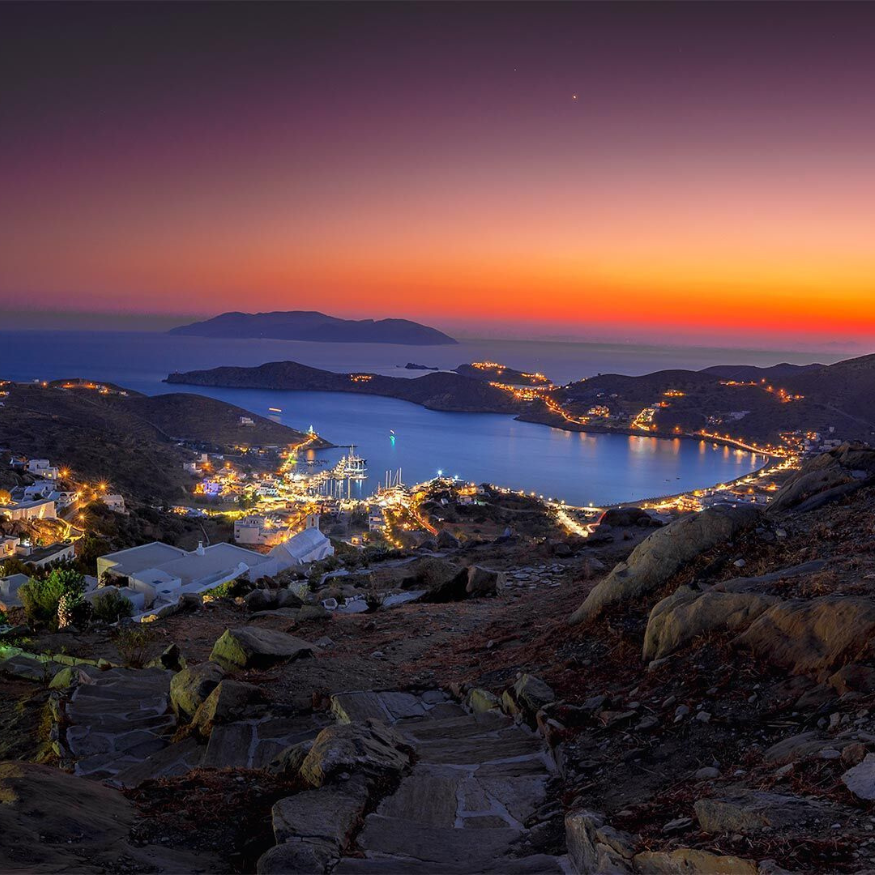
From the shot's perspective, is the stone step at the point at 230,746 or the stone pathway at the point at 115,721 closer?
the stone step at the point at 230,746

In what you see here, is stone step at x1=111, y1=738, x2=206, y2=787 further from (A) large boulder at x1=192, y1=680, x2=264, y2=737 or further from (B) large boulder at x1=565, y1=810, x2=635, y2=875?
(B) large boulder at x1=565, y1=810, x2=635, y2=875

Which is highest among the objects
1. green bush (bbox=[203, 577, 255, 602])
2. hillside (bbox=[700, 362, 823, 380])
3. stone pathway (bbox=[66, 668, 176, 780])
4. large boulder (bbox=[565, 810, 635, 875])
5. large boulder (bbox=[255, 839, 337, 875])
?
hillside (bbox=[700, 362, 823, 380])

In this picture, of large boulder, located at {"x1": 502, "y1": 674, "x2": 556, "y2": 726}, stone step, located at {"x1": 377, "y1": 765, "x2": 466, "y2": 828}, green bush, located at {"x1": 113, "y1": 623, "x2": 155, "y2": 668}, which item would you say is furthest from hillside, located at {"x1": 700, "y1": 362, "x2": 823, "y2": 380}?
stone step, located at {"x1": 377, "y1": 765, "x2": 466, "y2": 828}

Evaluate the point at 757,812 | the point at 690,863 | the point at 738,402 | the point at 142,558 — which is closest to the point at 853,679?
the point at 757,812

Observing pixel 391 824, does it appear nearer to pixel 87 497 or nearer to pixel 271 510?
pixel 87 497

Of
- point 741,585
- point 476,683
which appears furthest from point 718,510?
point 476,683

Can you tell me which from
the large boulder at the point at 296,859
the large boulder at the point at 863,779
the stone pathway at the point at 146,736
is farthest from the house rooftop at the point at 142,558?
the large boulder at the point at 863,779

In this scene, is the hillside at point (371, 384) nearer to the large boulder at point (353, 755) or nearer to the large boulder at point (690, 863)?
the large boulder at point (353, 755)
